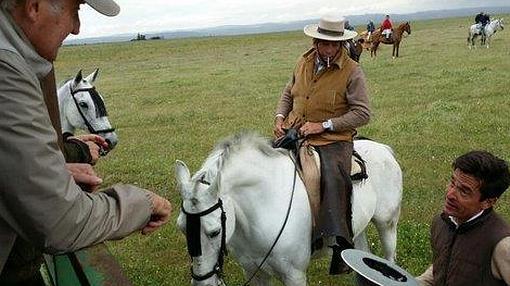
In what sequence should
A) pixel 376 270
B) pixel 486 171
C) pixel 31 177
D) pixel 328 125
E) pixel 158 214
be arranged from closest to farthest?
pixel 31 177, pixel 158 214, pixel 376 270, pixel 486 171, pixel 328 125

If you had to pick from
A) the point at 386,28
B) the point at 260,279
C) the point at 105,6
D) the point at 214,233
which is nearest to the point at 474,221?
the point at 214,233

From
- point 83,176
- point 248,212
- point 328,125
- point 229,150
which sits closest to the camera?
point 83,176

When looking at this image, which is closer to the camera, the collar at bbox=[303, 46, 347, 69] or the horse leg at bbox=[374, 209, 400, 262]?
the collar at bbox=[303, 46, 347, 69]

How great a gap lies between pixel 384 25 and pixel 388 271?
109 ft

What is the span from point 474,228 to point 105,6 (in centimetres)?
229

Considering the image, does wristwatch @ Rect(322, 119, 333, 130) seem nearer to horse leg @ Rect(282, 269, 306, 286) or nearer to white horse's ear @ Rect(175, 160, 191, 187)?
horse leg @ Rect(282, 269, 306, 286)

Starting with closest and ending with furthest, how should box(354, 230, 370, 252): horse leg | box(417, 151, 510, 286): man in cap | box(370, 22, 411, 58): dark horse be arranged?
box(417, 151, 510, 286): man in cap, box(354, 230, 370, 252): horse leg, box(370, 22, 411, 58): dark horse

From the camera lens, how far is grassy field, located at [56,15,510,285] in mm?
7121

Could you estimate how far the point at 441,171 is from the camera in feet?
32.3

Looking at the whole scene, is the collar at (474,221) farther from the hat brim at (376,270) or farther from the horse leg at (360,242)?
the horse leg at (360,242)

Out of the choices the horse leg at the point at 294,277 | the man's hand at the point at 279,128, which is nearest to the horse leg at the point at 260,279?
the horse leg at the point at 294,277

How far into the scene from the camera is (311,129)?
16.2 ft

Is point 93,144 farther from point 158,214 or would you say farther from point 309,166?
point 309,166

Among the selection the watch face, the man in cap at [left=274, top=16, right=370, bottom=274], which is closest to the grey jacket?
the man in cap at [left=274, top=16, right=370, bottom=274]
